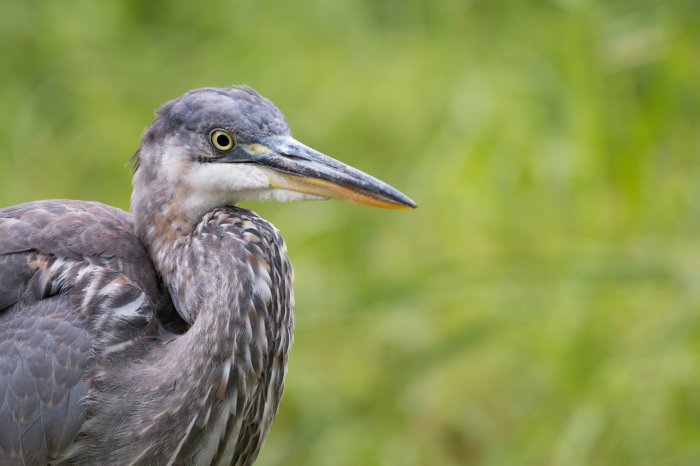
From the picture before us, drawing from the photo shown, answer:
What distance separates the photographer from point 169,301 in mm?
2820

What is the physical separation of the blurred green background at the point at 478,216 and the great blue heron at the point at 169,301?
1330 mm

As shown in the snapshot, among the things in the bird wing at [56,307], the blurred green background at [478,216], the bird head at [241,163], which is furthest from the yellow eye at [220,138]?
the blurred green background at [478,216]

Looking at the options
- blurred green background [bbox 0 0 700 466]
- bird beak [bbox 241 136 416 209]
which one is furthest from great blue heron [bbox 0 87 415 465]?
blurred green background [bbox 0 0 700 466]

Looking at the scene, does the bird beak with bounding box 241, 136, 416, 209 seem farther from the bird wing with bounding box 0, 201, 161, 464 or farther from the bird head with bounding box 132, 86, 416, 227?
the bird wing with bounding box 0, 201, 161, 464

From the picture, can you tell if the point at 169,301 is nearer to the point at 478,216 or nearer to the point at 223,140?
the point at 223,140

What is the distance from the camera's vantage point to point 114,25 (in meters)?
6.02

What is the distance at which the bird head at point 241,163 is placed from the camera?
2695 millimetres

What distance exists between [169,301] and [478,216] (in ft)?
6.83

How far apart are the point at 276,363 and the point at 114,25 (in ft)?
12.3

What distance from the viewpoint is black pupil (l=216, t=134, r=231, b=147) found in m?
2.72

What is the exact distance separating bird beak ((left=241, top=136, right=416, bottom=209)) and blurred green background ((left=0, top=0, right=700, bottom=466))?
1315 mm

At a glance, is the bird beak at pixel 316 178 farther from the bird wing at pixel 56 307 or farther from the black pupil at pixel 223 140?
the bird wing at pixel 56 307

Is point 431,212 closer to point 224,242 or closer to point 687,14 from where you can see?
point 687,14

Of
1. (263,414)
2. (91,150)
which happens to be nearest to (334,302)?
(263,414)
